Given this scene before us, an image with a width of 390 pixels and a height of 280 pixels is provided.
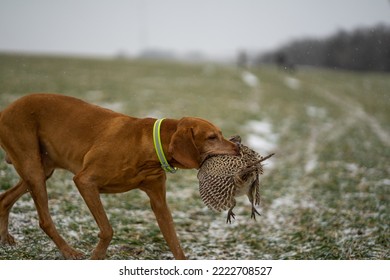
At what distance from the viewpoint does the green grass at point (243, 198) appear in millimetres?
4664

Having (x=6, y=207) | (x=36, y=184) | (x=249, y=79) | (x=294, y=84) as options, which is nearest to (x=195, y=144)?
(x=36, y=184)

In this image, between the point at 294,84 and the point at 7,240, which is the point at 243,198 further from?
the point at 294,84

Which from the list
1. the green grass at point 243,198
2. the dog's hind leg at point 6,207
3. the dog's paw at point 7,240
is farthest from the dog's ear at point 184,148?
the dog's paw at point 7,240

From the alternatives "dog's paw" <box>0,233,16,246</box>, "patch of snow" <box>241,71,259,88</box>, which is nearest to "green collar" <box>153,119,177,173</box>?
"dog's paw" <box>0,233,16,246</box>

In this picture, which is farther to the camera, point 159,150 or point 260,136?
point 260,136

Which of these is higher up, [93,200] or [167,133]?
[167,133]

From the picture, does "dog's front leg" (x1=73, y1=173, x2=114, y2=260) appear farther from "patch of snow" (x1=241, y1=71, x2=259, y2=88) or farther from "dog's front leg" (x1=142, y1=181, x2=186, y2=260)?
"patch of snow" (x1=241, y1=71, x2=259, y2=88)

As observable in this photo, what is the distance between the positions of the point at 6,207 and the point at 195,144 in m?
2.06

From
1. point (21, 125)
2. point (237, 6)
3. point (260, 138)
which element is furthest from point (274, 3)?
point (260, 138)

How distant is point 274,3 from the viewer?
6.14 meters

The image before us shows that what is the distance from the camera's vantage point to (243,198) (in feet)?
22.0

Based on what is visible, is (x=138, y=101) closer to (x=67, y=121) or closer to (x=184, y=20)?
(x=184, y=20)

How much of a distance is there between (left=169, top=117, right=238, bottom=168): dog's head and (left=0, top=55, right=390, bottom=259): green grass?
4.23 feet
